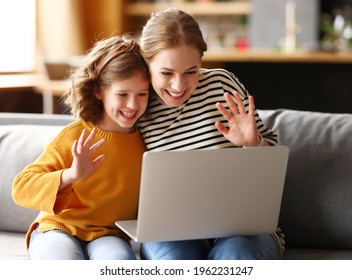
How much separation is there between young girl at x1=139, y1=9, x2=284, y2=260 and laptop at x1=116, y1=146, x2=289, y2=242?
0.05m

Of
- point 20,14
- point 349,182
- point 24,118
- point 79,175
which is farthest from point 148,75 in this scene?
point 20,14

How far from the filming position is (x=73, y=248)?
1.67 metres

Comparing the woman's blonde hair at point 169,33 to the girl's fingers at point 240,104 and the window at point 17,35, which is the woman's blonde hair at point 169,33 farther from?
the window at point 17,35

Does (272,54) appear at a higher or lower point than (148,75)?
lower

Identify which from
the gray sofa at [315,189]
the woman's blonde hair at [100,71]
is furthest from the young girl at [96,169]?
the gray sofa at [315,189]

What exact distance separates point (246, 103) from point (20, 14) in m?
4.43

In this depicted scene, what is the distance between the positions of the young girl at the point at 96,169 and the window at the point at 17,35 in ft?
13.5

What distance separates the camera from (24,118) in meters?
2.41

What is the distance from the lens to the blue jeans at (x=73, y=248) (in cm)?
164

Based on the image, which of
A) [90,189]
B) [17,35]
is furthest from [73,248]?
[17,35]

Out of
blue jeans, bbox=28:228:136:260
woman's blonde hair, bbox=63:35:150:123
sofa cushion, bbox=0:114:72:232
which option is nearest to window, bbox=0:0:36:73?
sofa cushion, bbox=0:114:72:232

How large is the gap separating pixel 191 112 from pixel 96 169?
29 cm

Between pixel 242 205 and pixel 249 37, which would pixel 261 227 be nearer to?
pixel 242 205

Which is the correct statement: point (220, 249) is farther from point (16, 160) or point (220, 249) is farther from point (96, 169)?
point (16, 160)
